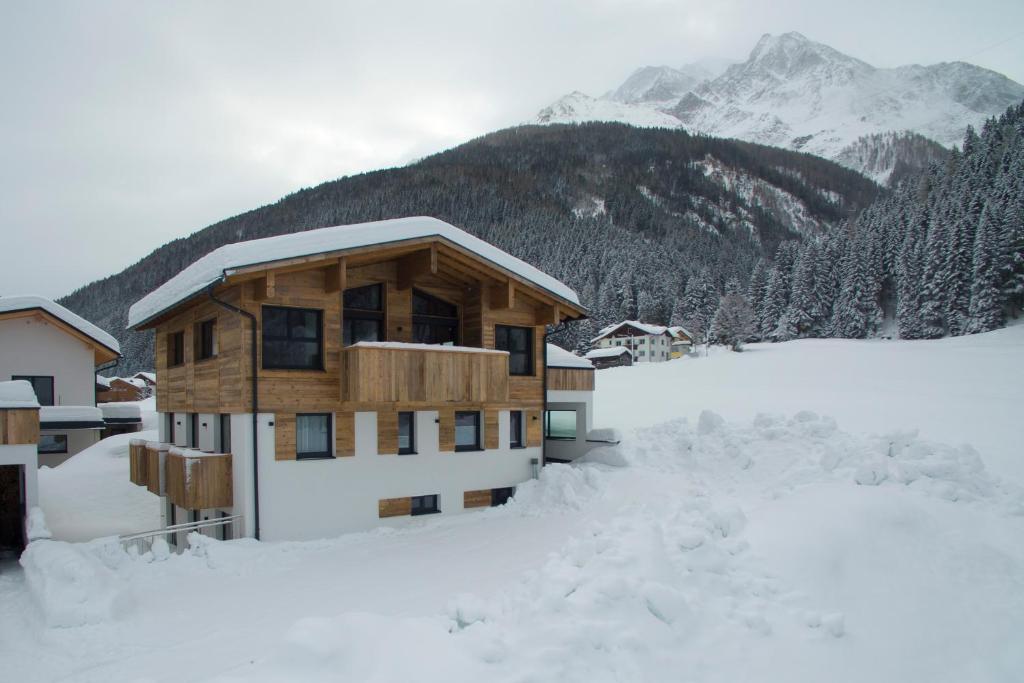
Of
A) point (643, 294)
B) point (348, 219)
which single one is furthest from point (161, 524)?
point (348, 219)

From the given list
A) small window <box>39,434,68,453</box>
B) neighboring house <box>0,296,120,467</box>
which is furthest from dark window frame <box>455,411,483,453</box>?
small window <box>39,434,68,453</box>

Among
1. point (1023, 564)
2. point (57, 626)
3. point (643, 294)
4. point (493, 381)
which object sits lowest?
point (57, 626)

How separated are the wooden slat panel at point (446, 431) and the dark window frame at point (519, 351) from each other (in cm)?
268

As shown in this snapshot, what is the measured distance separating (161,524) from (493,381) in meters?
11.5

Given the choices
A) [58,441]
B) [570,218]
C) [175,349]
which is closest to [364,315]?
[175,349]

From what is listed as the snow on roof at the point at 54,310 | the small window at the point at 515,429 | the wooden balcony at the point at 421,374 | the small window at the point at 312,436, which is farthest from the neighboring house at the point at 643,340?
the small window at the point at 312,436

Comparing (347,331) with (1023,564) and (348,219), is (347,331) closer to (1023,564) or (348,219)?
(1023,564)

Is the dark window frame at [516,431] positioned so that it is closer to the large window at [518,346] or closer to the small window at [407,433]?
the large window at [518,346]

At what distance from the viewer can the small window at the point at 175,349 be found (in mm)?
18906

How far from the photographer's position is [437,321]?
59.6ft

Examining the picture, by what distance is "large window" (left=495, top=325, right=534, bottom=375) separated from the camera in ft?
61.9

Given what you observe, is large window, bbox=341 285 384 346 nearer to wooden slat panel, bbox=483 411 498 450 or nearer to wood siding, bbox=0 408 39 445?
wooden slat panel, bbox=483 411 498 450

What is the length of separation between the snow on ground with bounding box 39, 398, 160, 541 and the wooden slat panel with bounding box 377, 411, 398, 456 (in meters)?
8.03

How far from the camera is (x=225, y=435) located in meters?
15.2
